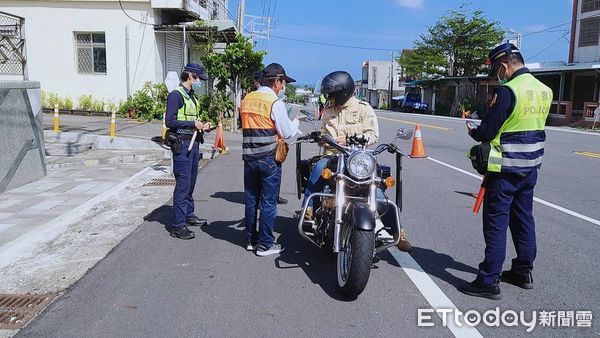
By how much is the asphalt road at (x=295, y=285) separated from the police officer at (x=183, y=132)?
0.32 meters

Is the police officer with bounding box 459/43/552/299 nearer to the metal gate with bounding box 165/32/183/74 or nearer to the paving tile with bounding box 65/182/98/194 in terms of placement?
the paving tile with bounding box 65/182/98/194

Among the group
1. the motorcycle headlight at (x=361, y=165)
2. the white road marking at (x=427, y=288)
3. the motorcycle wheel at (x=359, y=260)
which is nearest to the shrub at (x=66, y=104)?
the white road marking at (x=427, y=288)

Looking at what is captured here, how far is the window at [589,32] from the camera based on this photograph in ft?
113

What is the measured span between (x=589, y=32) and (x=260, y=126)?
36.3 meters

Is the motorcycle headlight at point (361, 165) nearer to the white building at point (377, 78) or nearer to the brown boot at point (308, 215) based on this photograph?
the brown boot at point (308, 215)

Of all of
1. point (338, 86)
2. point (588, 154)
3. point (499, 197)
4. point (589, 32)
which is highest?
point (589, 32)

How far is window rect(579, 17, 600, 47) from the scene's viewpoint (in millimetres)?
34531

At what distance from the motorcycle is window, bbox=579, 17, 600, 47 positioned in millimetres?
35329

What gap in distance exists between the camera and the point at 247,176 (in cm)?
573

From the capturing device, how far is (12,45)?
414 inches

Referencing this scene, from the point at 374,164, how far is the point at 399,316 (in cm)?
126

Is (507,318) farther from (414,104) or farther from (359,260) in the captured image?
(414,104)

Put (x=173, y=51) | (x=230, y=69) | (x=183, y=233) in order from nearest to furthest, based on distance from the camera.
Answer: (x=183, y=233) < (x=230, y=69) < (x=173, y=51)

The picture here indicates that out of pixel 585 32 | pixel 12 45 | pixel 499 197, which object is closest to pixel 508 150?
pixel 499 197
